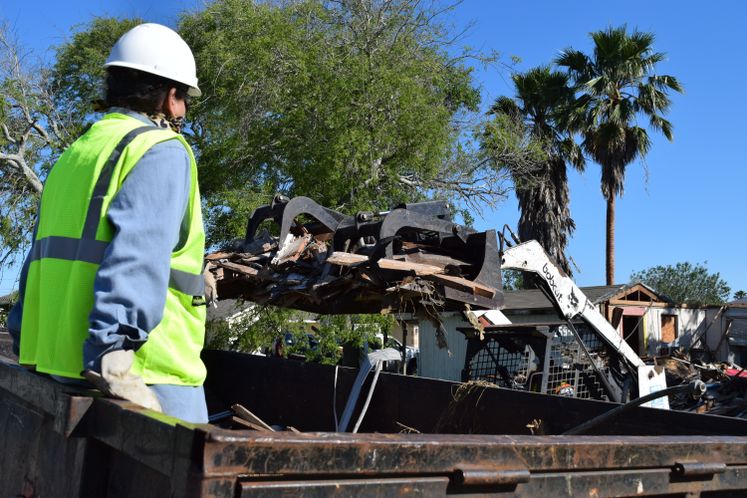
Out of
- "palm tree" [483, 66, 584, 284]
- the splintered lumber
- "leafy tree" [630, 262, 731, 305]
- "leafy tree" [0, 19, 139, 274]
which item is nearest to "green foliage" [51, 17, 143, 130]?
"leafy tree" [0, 19, 139, 274]

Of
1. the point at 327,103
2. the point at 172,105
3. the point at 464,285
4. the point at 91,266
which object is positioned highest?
the point at 327,103

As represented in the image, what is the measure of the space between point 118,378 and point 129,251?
0.33m

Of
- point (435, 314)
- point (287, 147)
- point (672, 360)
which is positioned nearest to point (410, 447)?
point (435, 314)

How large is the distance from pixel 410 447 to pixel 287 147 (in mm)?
13810

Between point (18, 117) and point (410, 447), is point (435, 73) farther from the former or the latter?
point (410, 447)

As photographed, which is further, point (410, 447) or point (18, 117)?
point (18, 117)

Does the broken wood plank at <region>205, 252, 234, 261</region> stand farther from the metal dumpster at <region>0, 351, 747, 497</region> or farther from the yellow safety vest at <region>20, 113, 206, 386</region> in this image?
the yellow safety vest at <region>20, 113, 206, 386</region>

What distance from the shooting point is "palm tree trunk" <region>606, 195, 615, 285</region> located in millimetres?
28234

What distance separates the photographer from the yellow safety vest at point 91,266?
86.7 inches

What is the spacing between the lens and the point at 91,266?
219 centimetres

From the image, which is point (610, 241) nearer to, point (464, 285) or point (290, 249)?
point (290, 249)

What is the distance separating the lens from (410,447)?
164cm

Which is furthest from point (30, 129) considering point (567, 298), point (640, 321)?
point (640, 321)

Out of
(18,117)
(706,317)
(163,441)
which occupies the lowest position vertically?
(163,441)
